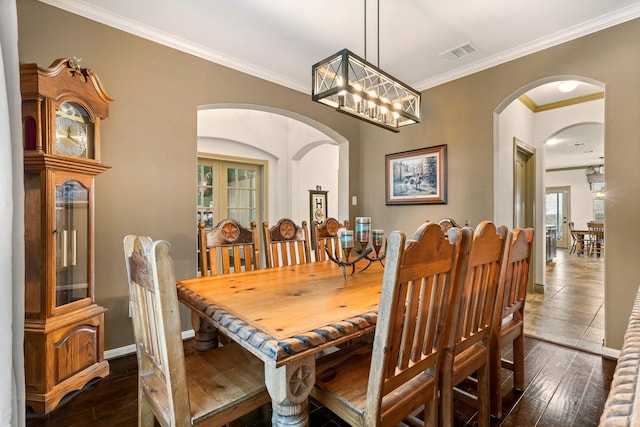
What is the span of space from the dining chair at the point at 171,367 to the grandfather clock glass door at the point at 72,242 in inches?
43.9

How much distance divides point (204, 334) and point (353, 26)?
8.44 ft

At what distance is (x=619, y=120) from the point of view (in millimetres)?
2408

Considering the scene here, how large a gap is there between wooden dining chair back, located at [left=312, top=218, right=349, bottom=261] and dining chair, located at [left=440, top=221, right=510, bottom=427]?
1.33 meters

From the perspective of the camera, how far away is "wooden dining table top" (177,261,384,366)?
100 cm

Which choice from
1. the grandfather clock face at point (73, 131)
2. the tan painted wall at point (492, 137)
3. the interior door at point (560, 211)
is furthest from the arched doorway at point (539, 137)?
the interior door at point (560, 211)

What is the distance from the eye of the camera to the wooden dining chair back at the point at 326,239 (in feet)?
8.86

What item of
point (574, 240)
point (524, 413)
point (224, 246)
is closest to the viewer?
point (524, 413)

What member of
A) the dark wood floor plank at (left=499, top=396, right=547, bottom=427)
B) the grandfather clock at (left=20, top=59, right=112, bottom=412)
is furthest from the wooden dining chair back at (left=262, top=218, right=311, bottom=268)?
the dark wood floor plank at (left=499, top=396, right=547, bottom=427)

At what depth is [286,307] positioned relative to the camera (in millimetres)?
1312

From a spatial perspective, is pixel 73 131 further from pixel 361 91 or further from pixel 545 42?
pixel 545 42

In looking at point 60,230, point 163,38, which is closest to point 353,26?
point 163,38

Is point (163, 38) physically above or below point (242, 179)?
above

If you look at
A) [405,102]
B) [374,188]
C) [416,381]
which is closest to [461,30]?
[405,102]

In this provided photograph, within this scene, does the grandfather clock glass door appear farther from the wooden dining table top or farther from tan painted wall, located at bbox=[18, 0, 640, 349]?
the wooden dining table top
